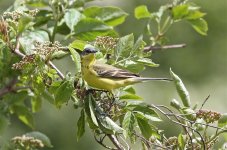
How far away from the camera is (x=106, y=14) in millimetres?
3031

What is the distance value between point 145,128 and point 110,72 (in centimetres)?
43

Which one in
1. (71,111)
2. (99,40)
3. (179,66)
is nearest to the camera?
(99,40)

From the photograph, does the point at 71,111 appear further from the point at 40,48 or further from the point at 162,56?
the point at 40,48

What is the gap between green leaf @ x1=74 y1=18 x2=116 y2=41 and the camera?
2.84 metres

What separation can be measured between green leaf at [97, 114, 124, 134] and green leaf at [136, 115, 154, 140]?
4.2 inches

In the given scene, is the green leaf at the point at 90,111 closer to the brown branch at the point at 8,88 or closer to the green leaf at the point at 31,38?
→ the green leaf at the point at 31,38

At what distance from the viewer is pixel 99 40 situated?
245 cm

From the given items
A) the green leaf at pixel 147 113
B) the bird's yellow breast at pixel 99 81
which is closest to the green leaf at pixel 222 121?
the green leaf at pixel 147 113

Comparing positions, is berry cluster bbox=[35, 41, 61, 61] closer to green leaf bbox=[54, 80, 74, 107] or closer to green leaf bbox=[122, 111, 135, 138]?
green leaf bbox=[54, 80, 74, 107]

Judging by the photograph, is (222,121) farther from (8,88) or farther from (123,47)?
(8,88)

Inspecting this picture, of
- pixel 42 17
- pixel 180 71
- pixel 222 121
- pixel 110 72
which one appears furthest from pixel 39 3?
pixel 180 71

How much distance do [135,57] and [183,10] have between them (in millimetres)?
638

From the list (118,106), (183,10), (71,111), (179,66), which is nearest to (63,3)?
(183,10)

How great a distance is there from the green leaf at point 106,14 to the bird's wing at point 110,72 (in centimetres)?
33
